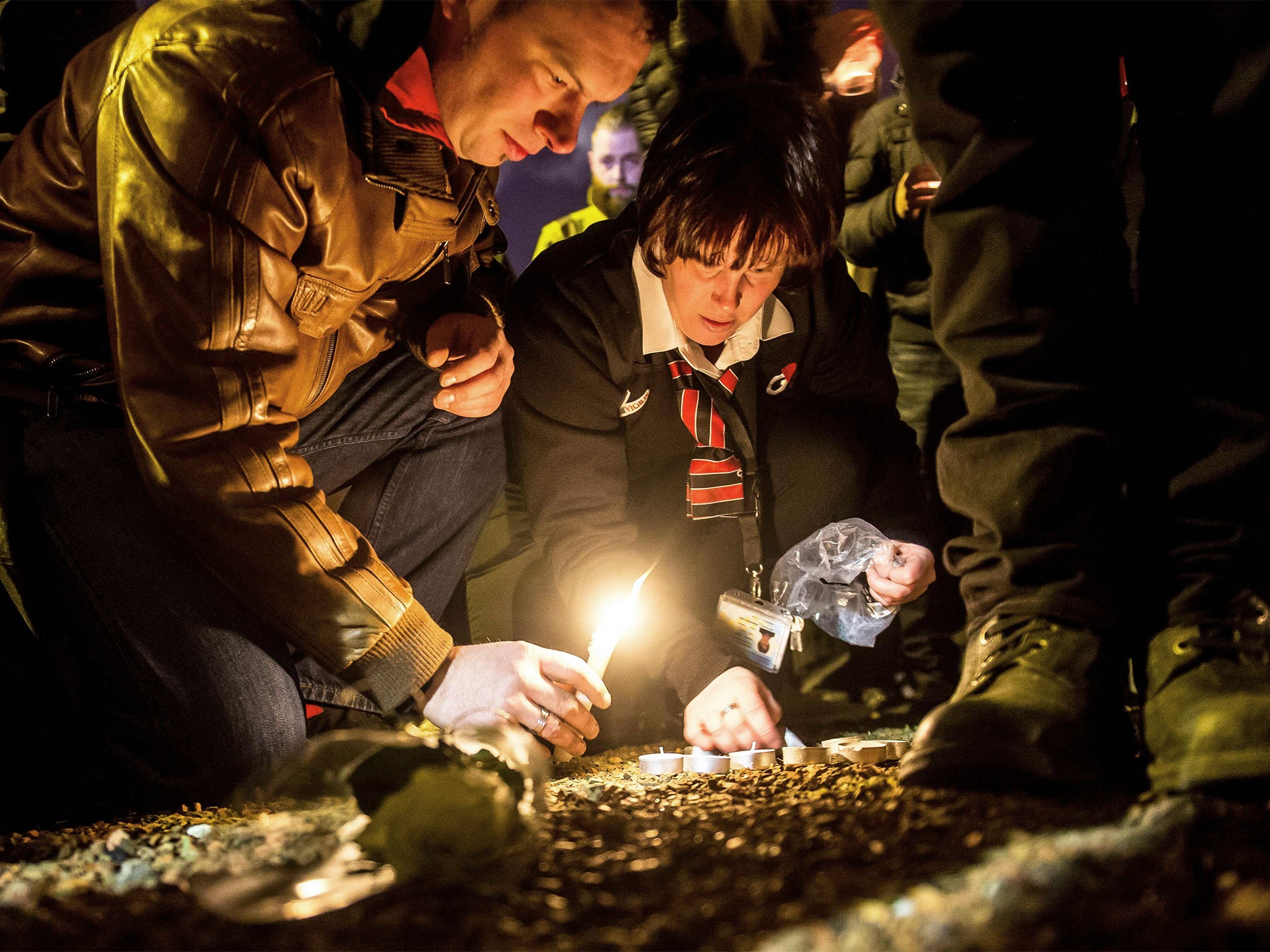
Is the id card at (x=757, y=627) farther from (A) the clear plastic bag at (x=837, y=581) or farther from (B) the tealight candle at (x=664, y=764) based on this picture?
(B) the tealight candle at (x=664, y=764)

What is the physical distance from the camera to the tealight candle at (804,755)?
5.66 feet

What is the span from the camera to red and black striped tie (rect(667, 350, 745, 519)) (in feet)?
7.80

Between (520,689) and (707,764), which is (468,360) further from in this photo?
(707,764)

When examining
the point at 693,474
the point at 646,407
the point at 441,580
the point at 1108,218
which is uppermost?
the point at 1108,218

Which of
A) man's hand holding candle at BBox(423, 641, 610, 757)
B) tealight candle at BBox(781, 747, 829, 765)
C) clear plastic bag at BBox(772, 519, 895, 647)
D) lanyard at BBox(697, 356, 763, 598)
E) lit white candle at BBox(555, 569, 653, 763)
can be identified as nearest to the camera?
man's hand holding candle at BBox(423, 641, 610, 757)

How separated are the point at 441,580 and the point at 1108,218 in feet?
5.67

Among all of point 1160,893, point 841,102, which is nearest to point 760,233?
point 841,102

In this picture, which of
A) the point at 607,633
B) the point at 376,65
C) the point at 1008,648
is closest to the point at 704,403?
the point at 607,633

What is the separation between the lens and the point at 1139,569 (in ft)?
4.02

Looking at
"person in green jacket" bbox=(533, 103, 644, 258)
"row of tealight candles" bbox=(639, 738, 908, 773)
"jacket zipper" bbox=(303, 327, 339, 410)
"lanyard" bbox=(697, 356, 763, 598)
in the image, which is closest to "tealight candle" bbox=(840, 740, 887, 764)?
"row of tealight candles" bbox=(639, 738, 908, 773)

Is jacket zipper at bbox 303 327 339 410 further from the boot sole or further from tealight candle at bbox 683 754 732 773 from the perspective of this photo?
the boot sole

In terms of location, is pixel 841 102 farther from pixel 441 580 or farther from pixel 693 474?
pixel 441 580

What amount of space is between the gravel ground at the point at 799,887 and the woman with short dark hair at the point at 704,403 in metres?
1.09

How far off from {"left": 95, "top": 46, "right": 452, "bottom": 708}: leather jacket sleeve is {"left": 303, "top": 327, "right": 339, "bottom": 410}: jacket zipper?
12.9 inches
